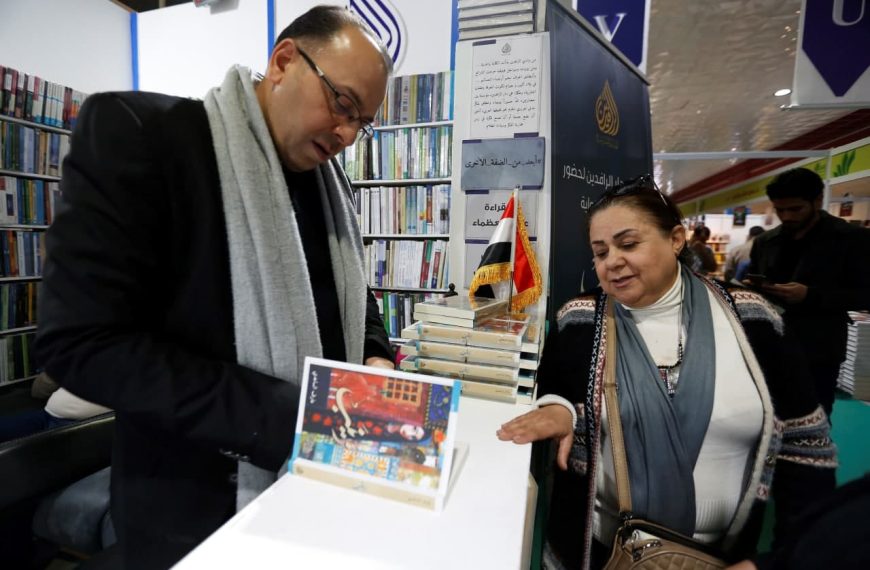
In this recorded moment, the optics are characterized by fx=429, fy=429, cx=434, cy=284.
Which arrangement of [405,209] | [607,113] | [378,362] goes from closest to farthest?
[378,362], [607,113], [405,209]

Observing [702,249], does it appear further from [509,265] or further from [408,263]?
[509,265]

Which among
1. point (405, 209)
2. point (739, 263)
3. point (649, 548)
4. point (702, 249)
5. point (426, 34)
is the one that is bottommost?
point (649, 548)

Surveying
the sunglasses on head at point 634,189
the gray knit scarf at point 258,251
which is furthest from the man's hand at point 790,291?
the gray knit scarf at point 258,251

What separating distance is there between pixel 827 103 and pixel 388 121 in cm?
332

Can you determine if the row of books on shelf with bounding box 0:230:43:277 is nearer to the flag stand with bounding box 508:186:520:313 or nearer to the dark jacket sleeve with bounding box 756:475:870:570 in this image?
the flag stand with bounding box 508:186:520:313

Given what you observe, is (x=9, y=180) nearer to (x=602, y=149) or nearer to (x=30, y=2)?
(x=30, y=2)

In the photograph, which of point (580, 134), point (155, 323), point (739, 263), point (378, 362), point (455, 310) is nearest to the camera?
point (155, 323)

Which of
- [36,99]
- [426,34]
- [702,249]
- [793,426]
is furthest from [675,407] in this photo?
[36,99]

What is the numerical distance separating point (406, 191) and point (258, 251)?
8.65ft

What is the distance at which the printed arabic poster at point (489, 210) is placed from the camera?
2.24 m

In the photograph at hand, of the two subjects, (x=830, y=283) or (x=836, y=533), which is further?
(x=830, y=283)

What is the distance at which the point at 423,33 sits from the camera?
11.0 ft

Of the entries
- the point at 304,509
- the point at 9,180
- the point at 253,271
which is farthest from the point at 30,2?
the point at 304,509

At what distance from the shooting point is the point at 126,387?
659mm
